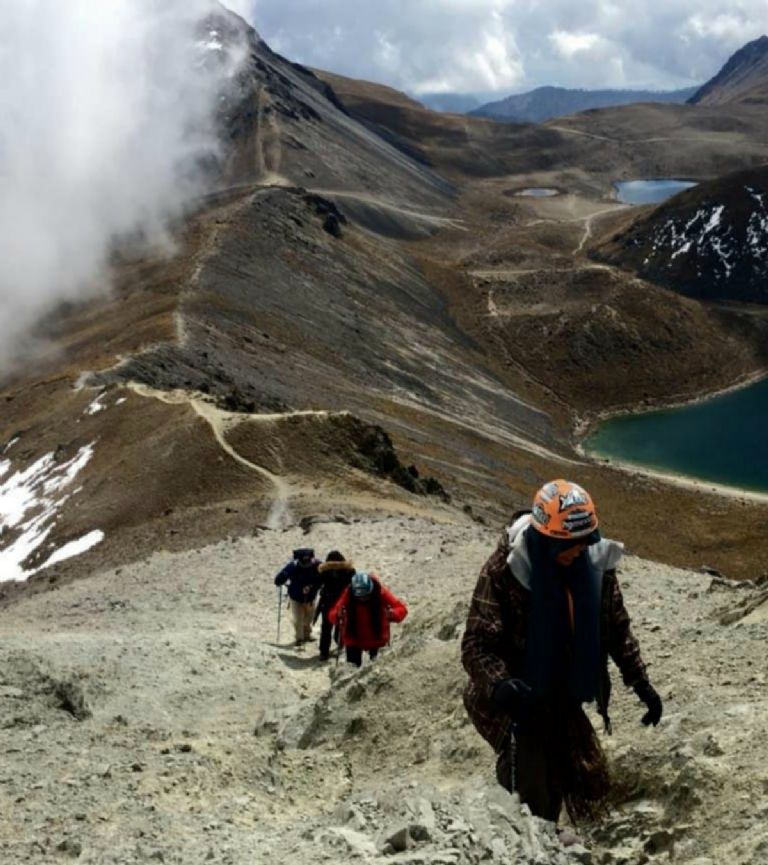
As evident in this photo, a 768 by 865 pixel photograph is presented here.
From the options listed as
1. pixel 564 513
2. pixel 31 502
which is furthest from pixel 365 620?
pixel 31 502

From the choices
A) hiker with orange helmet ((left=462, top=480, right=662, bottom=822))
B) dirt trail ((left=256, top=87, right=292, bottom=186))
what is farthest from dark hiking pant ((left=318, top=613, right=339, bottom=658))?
dirt trail ((left=256, top=87, right=292, bottom=186))

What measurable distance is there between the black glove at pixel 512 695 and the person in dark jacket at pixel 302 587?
1268cm

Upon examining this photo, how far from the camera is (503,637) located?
295 inches

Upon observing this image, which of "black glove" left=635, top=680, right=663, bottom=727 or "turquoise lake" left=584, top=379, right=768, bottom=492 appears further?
"turquoise lake" left=584, top=379, right=768, bottom=492

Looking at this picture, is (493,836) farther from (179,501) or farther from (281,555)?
(179,501)

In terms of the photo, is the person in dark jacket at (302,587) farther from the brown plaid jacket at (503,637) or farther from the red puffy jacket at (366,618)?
the brown plaid jacket at (503,637)

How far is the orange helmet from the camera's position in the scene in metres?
7.07

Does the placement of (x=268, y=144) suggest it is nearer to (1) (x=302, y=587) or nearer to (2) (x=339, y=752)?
(1) (x=302, y=587)

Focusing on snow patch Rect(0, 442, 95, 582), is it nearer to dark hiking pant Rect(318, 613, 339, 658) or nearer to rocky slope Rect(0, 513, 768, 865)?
rocky slope Rect(0, 513, 768, 865)

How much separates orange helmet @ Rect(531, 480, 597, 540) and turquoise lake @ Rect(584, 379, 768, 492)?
66.5m

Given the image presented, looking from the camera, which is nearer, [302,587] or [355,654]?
[355,654]

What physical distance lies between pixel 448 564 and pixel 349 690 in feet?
41.0

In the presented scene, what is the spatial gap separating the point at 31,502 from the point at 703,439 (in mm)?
57695

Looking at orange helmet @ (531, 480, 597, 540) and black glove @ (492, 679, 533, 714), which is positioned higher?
orange helmet @ (531, 480, 597, 540)
